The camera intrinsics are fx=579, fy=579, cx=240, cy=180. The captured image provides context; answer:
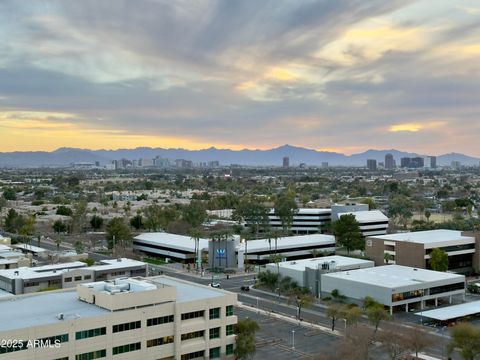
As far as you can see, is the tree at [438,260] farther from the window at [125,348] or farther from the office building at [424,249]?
the window at [125,348]

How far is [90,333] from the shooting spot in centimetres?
3491

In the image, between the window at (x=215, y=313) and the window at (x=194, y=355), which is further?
the window at (x=215, y=313)

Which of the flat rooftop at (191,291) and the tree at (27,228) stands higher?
the flat rooftop at (191,291)

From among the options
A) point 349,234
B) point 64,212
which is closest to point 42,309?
point 349,234

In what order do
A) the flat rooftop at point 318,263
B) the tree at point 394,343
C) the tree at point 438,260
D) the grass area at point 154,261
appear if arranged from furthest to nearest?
the grass area at point 154,261 → the tree at point 438,260 → the flat rooftop at point 318,263 → the tree at point 394,343

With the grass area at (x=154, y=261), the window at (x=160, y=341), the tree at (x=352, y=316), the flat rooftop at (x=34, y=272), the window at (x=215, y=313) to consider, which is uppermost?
the window at (x=215, y=313)

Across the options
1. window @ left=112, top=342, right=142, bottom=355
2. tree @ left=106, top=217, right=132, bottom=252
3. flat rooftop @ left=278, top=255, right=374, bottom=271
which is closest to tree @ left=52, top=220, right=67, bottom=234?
tree @ left=106, top=217, right=132, bottom=252

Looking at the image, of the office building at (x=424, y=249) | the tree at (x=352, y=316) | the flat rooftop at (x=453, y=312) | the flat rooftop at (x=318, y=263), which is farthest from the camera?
the office building at (x=424, y=249)

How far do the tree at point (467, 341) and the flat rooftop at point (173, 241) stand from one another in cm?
4895

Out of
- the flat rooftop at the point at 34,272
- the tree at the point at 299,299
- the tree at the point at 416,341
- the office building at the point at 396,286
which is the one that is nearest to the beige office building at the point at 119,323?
the tree at the point at 416,341

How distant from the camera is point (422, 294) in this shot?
58062mm

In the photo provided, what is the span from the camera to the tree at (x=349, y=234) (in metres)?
87.2

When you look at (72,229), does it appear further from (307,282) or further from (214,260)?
(307,282)

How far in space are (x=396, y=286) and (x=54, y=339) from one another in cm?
3408
